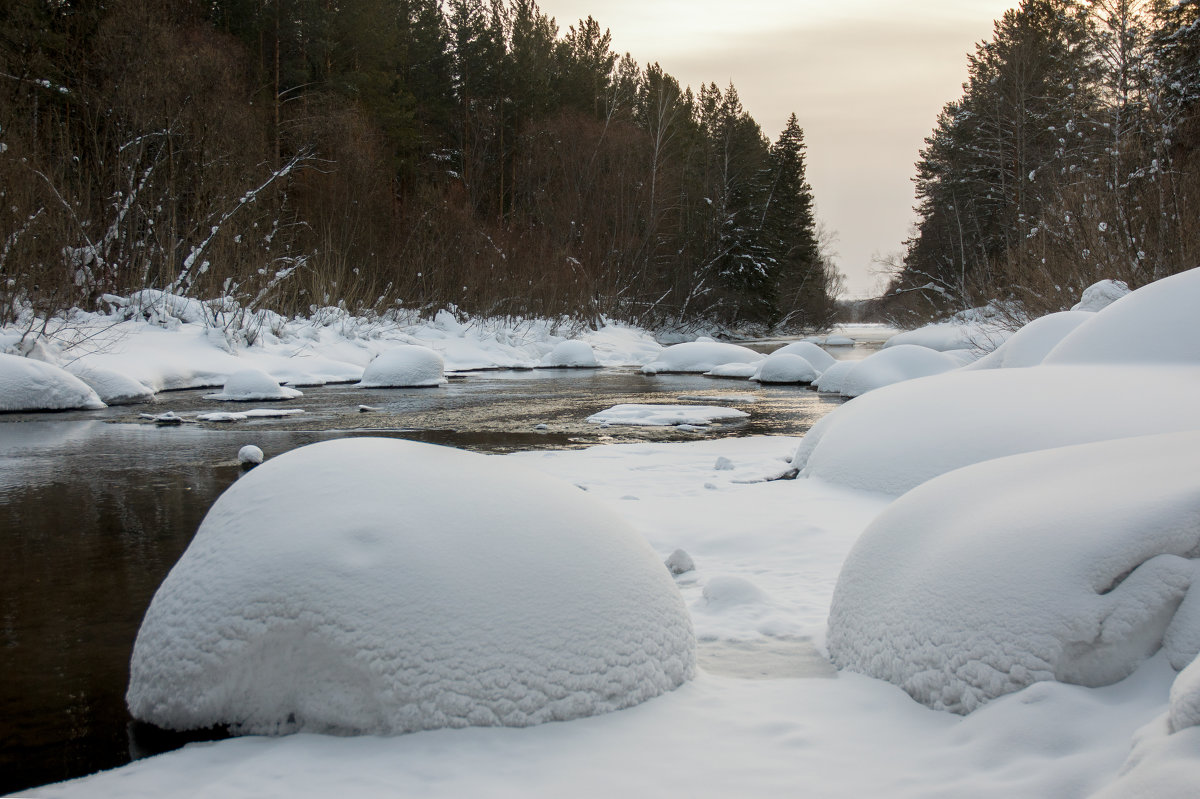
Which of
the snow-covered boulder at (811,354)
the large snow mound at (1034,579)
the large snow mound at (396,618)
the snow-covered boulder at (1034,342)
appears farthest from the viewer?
the snow-covered boulder at (811,354)

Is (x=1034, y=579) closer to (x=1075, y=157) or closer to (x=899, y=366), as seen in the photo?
(x=899, y=366)

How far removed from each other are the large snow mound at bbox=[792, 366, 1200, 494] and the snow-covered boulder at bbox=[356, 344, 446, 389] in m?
8.86

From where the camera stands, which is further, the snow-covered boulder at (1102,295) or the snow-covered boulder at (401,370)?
the snow-covered boulder at (401,370)

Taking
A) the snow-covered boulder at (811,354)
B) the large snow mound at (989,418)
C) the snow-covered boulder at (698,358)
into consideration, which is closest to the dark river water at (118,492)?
the snow-covered boulder at (811,354)

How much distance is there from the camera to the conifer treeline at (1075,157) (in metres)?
10.2

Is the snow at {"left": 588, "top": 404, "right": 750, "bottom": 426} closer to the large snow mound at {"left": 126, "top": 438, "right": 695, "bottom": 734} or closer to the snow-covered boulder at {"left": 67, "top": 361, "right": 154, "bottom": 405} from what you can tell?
the snow-covered boulder at {"left": 67, "top": 361, "right": 154, "bottom": 405}

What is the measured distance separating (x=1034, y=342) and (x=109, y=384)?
10320 millimetres

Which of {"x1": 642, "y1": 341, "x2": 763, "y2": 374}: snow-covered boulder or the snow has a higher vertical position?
{"x1": 642, "y1": 341, "x2": 763, "y2": 374}: snow-covered boulder

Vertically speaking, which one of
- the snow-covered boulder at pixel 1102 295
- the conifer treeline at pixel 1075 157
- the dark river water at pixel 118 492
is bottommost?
the dark river water at pixel 118 492

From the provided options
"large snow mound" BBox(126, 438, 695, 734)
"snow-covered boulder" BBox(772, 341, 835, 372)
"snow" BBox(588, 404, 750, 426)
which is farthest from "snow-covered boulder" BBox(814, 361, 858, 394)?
"large snow mound" BBox(126, 438, 695, 734)

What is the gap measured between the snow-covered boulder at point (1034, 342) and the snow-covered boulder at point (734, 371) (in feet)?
31.0

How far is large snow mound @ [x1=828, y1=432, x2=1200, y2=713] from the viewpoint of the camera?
1.98 metres

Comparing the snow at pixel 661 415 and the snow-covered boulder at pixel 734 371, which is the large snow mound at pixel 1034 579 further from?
the snow-covered boulder at pixel 734 371

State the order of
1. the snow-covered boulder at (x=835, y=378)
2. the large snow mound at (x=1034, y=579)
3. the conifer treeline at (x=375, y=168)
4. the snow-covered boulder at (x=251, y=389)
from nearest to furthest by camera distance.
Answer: the large snow mound at (x=1034, y=579) → the snow-covered boulder at (x=251, y=389) → the snow-covered boulder at (x=835, y=378) → the conifer treeline at (x=375, y=168)
